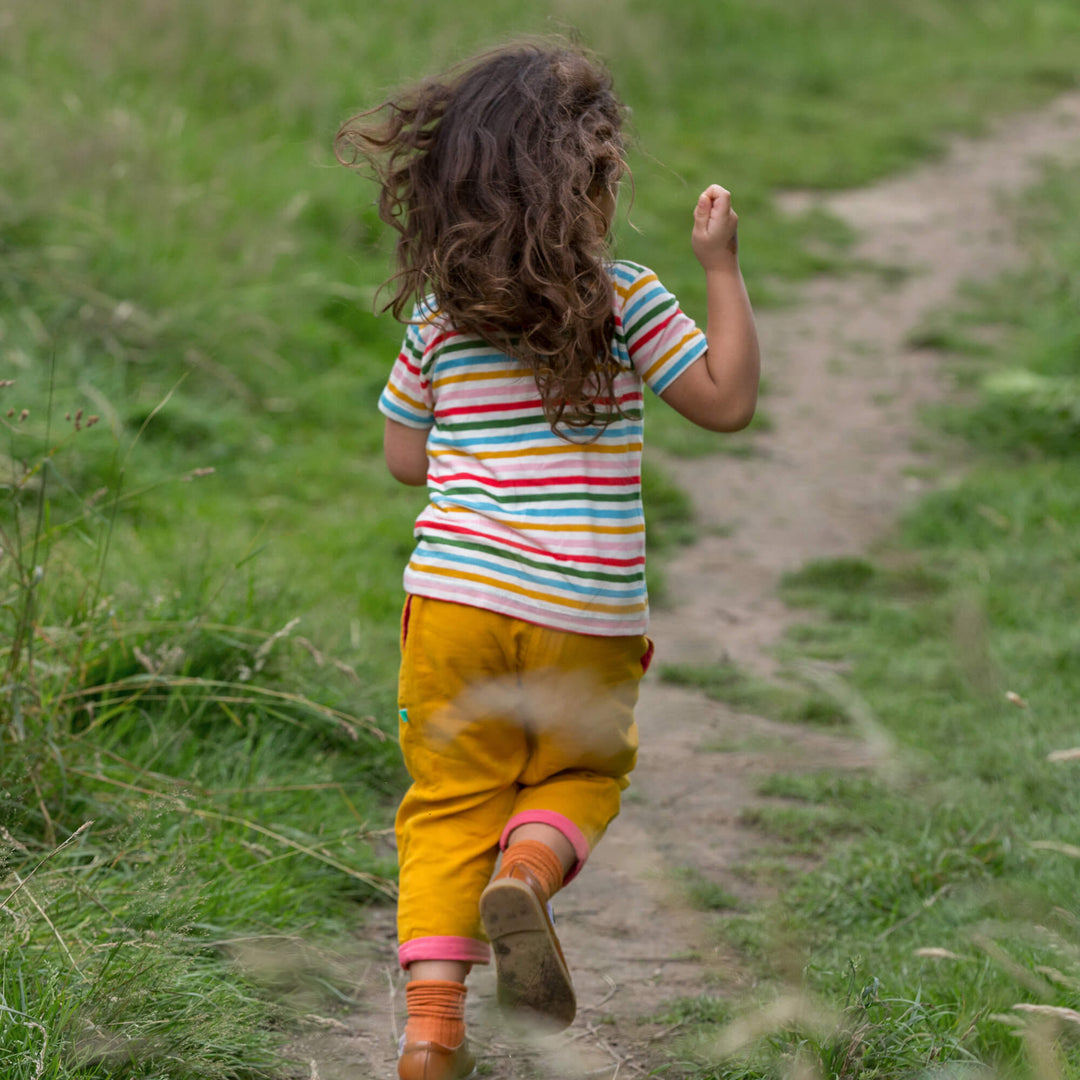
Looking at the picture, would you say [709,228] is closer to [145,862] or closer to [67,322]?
[145,862]

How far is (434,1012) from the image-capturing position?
81.8 inches

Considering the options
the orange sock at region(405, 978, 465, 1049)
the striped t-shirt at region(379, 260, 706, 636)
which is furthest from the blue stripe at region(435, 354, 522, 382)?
the orange sock at region(405, 978, 465, 1049)

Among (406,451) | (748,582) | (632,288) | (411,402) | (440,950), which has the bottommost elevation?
(748,582)

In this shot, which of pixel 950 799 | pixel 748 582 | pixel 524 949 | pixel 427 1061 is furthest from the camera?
pixel 748 582

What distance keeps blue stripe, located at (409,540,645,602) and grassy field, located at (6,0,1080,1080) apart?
568 mm

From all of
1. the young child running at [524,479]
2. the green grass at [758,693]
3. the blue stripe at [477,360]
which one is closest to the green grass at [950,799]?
the green grass at [758,693]

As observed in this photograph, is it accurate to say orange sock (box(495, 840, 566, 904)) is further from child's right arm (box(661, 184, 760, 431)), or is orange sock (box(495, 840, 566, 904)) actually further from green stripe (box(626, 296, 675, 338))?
green stripe (box(626, 296, 675, 338))

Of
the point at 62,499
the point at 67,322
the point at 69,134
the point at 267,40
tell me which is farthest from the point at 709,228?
the point at 267,40

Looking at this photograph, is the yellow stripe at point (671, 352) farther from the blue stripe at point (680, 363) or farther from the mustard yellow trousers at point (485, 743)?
the mustard yellow trousers at point (485, 743)

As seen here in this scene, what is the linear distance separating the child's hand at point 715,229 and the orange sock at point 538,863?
3.05 feet

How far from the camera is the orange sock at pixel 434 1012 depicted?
6.79ft

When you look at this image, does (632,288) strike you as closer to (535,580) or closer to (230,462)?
(535,580)

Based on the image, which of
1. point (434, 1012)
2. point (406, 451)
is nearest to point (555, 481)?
point (406, 451)

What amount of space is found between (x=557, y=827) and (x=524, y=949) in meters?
0.23
